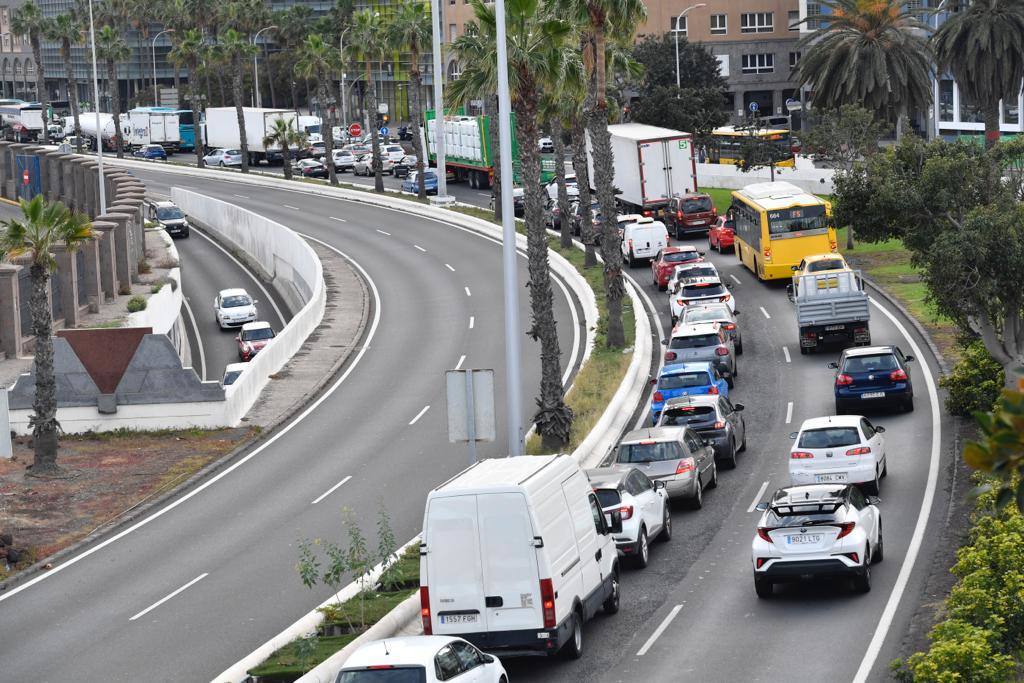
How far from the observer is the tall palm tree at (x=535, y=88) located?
99.9ft

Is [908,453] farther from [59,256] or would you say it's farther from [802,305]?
[59,256]

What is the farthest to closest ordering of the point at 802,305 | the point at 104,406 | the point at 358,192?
the point at 358,192
the point at 802,305
the point at 104,406

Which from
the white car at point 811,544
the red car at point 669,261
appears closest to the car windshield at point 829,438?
the white car at point 811,544

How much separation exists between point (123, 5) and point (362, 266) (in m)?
94.8

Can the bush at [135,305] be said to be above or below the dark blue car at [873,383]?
above

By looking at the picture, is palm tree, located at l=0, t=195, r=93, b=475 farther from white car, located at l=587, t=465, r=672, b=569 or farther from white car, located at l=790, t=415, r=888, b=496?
white car, located at l=790, t=415, r=888, b=496

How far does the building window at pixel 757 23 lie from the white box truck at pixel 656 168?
2499 inches

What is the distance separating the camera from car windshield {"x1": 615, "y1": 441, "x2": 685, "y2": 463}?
86.2 ft

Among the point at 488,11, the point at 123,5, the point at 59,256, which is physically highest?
the point at 123,5

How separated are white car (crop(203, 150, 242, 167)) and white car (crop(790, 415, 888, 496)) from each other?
88993mm

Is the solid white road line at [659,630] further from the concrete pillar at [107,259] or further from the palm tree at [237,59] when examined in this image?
the palm tree at [237,59]

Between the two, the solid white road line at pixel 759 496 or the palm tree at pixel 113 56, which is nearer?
the solid white road line at pixel 759 496

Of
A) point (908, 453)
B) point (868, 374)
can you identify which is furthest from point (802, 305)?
point (908, 453)

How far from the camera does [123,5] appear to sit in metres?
146
